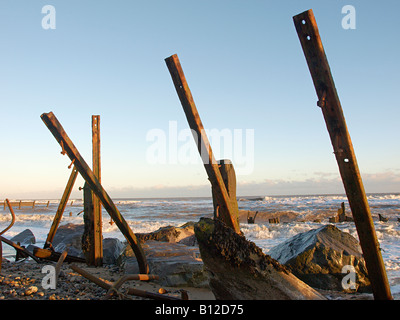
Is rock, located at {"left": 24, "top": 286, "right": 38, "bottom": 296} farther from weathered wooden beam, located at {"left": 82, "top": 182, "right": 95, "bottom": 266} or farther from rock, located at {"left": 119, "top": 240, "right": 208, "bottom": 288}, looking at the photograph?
weathered wooden beam, located at {"left": 82, "top": 182, "right": 95, "bottom": 266}

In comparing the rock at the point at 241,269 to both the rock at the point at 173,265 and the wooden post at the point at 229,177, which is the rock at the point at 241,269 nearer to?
the wooden post at the point at 229,177

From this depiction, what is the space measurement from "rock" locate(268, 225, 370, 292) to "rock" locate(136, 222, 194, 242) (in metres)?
3.47

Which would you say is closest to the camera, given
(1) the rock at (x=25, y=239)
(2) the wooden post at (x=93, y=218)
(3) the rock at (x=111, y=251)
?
(2) the wooden post at (x=93, y=218)

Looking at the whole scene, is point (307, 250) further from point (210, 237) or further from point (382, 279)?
point (210, 237)

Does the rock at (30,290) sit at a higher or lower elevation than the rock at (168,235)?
higher

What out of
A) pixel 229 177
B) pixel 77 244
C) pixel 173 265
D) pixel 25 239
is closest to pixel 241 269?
pixel 229 177

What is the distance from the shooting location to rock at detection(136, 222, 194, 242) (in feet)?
28.8

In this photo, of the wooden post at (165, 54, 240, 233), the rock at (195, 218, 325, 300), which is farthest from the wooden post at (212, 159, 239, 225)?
the rock at (195, 218, 325, 300)

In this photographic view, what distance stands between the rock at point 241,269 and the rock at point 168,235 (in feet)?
16.2

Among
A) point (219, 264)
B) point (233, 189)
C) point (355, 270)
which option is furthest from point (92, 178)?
point (355, 270)

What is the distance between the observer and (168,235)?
9344 millimetres

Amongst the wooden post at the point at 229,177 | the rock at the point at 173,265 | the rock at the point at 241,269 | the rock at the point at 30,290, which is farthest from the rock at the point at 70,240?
the rock at the point at 241,269

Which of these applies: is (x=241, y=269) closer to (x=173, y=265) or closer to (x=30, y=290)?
(x=173, y=265)

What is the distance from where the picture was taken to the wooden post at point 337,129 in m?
3.51
